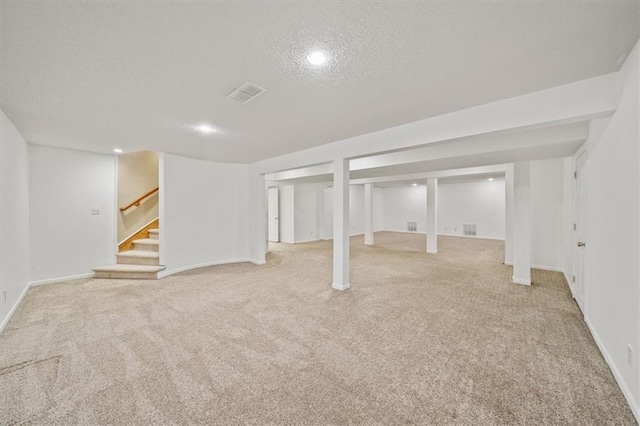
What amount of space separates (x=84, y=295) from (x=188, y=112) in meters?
3.21

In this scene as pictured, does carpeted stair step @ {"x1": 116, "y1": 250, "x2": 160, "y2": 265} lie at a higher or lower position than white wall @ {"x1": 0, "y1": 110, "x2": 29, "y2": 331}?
lower

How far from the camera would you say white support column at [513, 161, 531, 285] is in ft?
14.0

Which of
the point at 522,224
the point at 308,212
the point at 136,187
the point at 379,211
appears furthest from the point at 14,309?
the point at 379,211

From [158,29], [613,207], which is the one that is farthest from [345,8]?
[613,207]

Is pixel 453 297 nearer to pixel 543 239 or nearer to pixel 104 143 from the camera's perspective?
pixel 543 239

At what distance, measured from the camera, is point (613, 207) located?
2016 millimetres

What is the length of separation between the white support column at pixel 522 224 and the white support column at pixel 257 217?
488cm

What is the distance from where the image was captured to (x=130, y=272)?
4.62 metres

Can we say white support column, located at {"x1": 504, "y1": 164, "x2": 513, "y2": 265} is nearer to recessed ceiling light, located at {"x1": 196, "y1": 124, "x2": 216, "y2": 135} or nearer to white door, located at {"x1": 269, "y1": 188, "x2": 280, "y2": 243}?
recessed ceiling light, located at {"x1": 196, "y1": 124, "x2": 216, "y2": 135}

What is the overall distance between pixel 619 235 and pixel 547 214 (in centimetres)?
409

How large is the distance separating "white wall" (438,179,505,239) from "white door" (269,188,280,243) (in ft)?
22.7

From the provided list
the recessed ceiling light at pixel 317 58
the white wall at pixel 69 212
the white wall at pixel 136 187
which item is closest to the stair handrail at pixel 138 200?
the white wall at pixel 136 187

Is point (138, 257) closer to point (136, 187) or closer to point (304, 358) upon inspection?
point (136, 187)

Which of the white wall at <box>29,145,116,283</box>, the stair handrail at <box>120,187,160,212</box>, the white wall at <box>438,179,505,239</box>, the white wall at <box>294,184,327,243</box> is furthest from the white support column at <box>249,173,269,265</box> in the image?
the white wall at <box>438,179,505,239</box>
